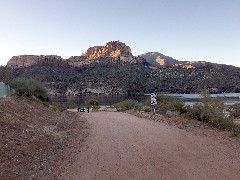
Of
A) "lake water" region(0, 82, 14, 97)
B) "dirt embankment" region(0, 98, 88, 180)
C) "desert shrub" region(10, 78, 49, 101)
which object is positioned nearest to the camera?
"dirt embankment" region(0, 98, 88, 180)

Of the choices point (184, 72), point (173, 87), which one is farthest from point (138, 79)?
point (184, 72)

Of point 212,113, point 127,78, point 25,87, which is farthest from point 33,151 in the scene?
point 127,78

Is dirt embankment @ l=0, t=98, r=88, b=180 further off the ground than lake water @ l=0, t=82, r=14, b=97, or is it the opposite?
lake water @ l=0, t=82, r=14, b=97

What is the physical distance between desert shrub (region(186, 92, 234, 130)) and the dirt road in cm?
554

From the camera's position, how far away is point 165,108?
35.4m

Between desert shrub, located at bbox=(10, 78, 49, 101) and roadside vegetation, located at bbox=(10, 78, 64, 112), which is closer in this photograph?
roadside vegetation, located at bbox=(10, 78, 64, 112)

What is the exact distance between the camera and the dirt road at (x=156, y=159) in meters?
9.86

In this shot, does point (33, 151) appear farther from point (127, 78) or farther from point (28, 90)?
point (127, 78)

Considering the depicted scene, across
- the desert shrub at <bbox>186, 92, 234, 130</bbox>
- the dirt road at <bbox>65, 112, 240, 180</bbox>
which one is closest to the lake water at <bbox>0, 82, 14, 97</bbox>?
the desert shrub at <bbox>186, 92, 234, 130</bbox>

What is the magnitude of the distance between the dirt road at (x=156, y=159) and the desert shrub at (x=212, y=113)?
5.54 m

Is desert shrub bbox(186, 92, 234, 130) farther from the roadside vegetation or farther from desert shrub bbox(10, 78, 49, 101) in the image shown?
desert shrub bbox(10, 78, 49, 101)

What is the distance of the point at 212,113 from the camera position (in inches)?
931

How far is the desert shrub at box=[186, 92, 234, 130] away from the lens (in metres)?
22.3

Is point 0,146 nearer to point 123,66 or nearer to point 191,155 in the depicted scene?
point 191,155
